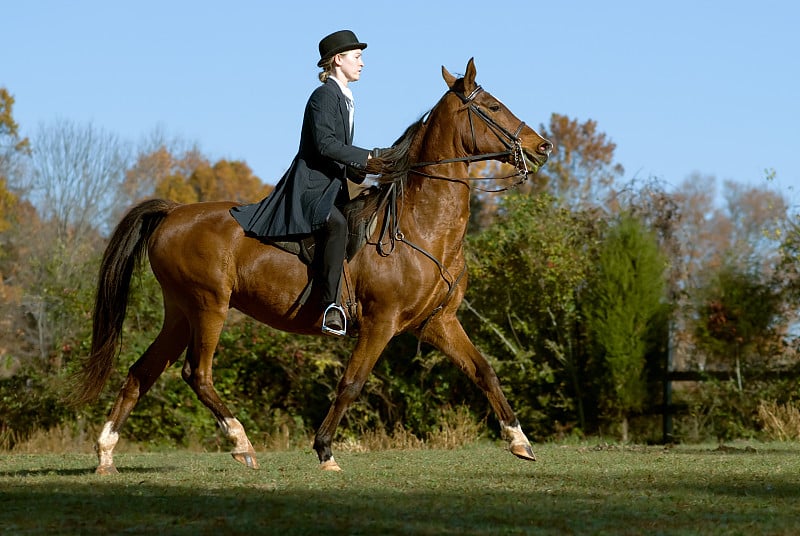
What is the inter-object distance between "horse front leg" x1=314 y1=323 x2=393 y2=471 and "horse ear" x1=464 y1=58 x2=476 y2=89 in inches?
85.8

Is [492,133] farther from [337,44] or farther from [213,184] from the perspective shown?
[213,184]

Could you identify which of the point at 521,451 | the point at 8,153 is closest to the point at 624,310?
the point at 521,451

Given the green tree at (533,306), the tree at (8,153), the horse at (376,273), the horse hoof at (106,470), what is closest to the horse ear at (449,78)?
the horse at (376,273)

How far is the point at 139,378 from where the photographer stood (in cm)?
933

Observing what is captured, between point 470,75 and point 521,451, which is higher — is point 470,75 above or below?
above

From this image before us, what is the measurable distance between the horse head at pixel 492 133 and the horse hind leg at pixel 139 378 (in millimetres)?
3053

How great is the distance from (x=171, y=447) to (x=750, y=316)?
906 cm

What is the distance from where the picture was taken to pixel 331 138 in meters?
8.66

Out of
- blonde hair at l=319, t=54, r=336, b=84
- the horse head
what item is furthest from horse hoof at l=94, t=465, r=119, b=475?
→ the horse head

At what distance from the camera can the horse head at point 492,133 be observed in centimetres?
887

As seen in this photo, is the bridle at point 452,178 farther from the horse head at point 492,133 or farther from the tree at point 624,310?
the tree at point 624,310

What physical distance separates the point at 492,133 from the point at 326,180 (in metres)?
1.44

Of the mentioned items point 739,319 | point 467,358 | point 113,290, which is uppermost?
point 739,319

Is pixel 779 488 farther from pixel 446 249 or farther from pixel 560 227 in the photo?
pixel 560 227
